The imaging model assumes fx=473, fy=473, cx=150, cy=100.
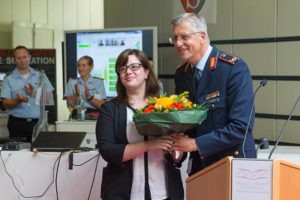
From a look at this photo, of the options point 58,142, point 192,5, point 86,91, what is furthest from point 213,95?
point 86,91

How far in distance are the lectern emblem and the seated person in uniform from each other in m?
1.23

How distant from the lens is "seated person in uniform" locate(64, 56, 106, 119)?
510 centimetres

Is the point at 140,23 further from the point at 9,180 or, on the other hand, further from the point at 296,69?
the point at 9,180

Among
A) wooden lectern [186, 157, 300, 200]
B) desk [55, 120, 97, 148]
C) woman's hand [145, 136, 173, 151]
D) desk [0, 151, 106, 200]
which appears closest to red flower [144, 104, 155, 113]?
woman's hand [145, 136, 173, 151]

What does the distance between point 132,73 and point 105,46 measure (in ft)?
11.4

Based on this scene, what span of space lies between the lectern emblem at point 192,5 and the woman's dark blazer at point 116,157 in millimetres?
2967

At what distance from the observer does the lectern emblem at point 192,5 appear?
4.79m

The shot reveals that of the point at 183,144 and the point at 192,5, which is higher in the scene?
the point at 192,5

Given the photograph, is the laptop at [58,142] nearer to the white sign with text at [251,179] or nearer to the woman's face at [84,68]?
the white sign with text at [251,179]

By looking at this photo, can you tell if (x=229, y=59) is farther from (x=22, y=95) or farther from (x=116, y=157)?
(x=22, y=95)

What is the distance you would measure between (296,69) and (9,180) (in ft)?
8.24

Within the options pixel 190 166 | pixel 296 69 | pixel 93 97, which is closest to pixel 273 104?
pixel 296 69

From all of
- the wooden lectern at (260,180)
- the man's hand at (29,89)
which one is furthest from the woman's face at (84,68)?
the wooden lectern at (260,180)

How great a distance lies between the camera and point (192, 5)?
4.87 m
